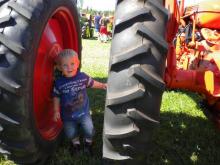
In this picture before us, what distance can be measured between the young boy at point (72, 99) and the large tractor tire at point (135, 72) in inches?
40.5

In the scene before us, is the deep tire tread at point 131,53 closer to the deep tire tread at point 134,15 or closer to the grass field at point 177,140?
the deep tire tread at point 134,15

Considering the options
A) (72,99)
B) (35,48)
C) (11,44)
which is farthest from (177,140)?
(11,44)

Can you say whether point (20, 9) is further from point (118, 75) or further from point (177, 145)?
point (177, 145)

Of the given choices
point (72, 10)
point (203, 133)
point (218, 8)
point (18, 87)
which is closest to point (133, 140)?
point (18, 87)

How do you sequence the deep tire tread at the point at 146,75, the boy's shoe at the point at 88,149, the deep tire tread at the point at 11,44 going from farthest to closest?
1. the boy's shoe at the point at 88,149
2. the deep tire tread at the point at 11,44
3. the deep tire tread at the point at 146,75

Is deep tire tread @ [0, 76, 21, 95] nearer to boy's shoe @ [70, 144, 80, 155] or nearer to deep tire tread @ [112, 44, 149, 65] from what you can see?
deep tire tread @ [112, 44, 149, 65]

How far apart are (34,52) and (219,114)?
201 cm

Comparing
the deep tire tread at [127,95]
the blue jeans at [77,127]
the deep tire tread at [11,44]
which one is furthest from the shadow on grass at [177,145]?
the deep tire tread at [11,44]

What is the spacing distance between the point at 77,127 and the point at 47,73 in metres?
0.64

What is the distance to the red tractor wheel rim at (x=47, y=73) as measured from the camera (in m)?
2.87

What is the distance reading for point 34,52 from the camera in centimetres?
238

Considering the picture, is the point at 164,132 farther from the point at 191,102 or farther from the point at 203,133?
the point at 191,102

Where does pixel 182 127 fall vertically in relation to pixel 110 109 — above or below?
below

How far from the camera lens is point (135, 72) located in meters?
2.07
